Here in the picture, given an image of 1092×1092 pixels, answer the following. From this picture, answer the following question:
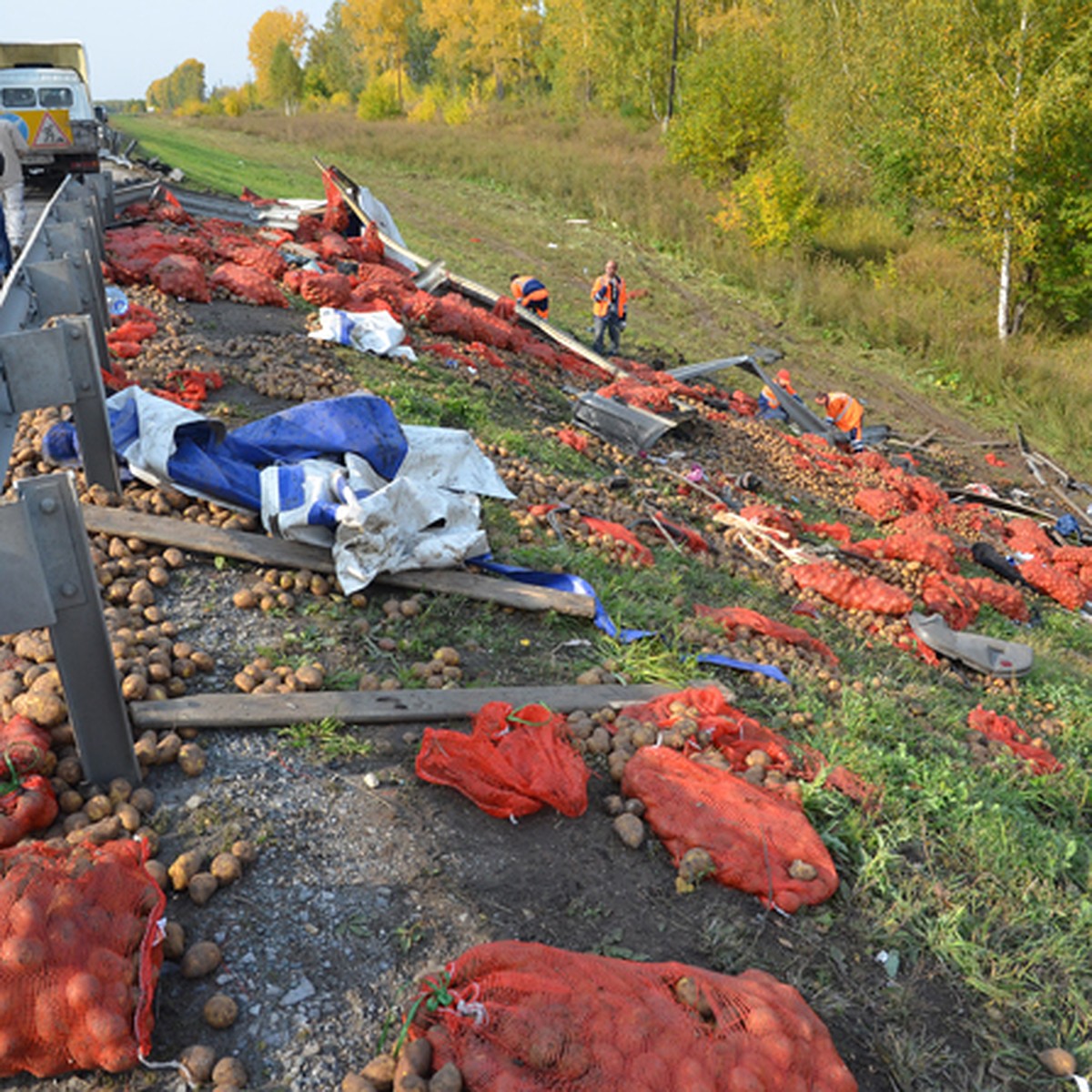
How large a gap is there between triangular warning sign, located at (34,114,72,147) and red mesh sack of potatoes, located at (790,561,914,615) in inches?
610

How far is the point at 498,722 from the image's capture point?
141 inches

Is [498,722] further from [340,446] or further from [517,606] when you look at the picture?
[340,446]

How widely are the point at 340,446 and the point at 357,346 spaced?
429cm

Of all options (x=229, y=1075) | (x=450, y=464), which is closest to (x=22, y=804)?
(x=229, y=1075)

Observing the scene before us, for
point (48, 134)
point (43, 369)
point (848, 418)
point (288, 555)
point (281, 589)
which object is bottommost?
point (848, 418)

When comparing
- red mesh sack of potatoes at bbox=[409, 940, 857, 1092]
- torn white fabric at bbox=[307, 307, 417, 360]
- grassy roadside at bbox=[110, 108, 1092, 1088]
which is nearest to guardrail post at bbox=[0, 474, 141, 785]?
red mesh sack of potatoes at bbox=[409, 940, 857, 1092]

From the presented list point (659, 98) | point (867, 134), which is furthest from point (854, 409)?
point (659, 98)

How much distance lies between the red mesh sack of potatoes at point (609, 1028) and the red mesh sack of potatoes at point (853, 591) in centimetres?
466

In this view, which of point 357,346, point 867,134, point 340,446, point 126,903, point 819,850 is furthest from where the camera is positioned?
point 867,134

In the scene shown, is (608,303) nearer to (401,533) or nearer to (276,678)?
(401,533)

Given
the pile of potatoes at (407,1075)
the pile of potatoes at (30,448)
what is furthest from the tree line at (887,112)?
the pile of potatoes at (407,1075)

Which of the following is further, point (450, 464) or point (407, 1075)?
point (450, 464)

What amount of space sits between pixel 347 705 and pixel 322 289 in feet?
26.0

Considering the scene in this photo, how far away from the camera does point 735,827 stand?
340cm
